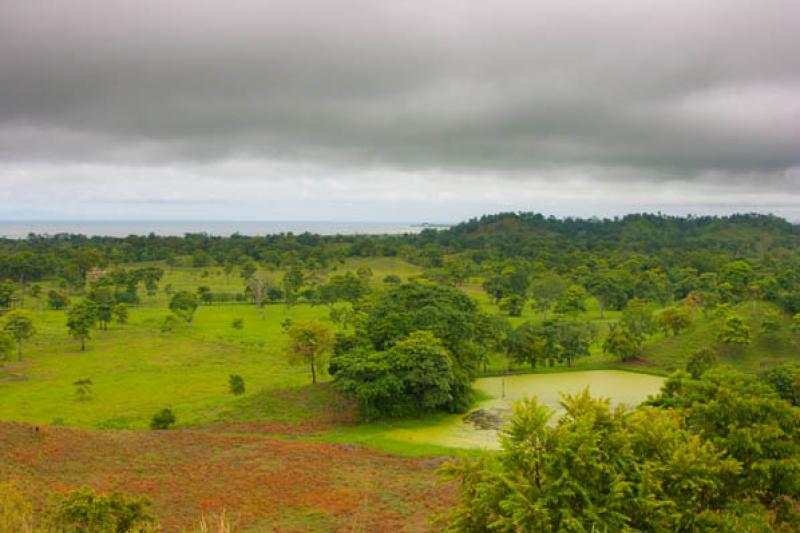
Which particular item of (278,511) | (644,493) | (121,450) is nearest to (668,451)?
(644,493)

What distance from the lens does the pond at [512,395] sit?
106 ft

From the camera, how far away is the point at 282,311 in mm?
81000

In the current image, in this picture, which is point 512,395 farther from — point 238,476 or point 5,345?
point 5,345

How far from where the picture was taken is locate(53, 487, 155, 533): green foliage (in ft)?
51.1

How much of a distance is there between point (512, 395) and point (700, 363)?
47.7 ft

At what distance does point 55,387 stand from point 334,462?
28522 mm

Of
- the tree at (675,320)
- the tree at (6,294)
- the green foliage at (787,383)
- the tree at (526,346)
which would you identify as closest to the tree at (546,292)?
the tree at (675,320)

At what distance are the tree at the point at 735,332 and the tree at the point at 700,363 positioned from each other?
7084 millimetres

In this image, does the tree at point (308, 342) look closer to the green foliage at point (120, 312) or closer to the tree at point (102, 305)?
the tree at point (102, 305)

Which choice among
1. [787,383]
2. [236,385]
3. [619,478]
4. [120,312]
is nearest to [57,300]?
[120,312]

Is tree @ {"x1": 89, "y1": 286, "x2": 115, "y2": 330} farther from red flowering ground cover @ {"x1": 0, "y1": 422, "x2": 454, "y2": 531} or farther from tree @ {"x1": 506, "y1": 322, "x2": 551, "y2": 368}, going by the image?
tree @ {"x1": 506, "y1": 322, "x2": 551, "y2": 368}

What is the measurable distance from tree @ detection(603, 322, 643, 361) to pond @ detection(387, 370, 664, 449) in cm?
195

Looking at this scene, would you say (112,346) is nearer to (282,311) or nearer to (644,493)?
(282,311)

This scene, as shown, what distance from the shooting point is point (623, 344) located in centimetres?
4897
